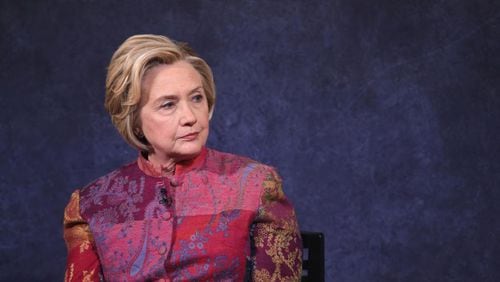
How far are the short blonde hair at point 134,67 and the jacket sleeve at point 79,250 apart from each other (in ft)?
0.90

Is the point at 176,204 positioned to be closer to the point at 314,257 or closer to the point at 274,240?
the point at 274,240

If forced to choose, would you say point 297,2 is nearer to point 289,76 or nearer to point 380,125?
point 289,76

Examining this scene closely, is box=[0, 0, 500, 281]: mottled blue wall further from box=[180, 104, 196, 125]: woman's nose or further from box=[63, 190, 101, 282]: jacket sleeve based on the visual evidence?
box=[180, 104, 196, 125]: woman's nose

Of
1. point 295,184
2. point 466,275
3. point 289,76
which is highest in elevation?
point 289,76

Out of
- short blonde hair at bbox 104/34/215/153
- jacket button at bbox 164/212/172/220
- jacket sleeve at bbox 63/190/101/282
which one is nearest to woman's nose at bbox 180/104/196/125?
short blonde hair at bbox 104/34/215/153

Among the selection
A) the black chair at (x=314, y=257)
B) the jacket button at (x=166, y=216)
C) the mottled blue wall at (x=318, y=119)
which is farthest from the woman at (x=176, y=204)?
the mottled blue wall at (x=318, y=119)

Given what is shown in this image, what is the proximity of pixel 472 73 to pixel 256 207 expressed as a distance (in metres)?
1.36

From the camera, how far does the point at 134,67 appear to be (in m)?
1.72

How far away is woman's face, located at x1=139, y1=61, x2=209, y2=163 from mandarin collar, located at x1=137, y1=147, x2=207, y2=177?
0.08 m

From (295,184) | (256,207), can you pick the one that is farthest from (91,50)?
(256,207)

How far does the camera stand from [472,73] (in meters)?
2.71

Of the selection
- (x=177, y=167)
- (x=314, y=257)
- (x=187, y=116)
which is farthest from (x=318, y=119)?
(x=187, y=116)

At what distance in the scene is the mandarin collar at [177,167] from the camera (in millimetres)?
1857

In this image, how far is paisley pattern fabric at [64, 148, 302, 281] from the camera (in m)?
1.72
